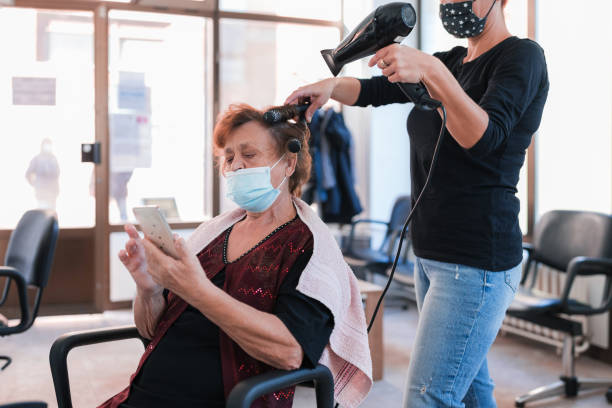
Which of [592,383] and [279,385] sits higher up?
[279,385]

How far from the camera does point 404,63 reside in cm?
109

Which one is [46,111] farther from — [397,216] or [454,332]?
[454,332]

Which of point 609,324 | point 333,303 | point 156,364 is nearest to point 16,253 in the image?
point 156,364

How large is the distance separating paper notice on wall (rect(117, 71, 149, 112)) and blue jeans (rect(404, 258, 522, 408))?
3893mm

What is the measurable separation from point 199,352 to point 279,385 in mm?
257

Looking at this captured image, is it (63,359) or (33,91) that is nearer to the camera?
(63,359)

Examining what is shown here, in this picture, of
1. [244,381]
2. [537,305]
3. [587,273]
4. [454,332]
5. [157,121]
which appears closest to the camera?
[244,381]

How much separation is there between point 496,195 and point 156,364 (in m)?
0.82

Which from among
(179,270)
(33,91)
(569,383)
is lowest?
(569,383)

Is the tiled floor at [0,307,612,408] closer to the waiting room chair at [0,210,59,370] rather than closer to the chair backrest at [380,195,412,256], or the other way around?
the waiting room chair at [0,210,59,370]

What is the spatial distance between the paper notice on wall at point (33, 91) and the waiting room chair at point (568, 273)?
348 cm

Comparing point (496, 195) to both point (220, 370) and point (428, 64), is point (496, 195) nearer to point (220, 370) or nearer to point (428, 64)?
point (428, 64)

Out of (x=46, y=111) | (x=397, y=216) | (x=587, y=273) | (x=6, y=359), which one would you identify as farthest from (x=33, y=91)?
(x=587, y=273)

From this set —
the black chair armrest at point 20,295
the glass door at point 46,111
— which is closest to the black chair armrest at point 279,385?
the black chair armrest at point 20,295
